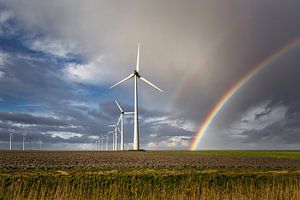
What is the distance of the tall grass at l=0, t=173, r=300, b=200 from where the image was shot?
28.6 meters

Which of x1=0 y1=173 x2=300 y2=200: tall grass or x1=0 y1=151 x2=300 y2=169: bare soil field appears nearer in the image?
x1=0 y1=173 x2=300 y2=200: tall grass

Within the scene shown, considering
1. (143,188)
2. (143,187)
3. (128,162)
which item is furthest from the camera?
(128,162)

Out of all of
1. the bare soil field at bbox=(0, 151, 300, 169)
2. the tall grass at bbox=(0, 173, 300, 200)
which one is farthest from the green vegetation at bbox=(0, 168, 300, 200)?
the bare soil field at bbox=(0, 151, 300, 169)

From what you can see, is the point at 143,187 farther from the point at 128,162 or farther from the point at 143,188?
the point at 128,162

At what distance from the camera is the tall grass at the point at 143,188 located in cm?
2856

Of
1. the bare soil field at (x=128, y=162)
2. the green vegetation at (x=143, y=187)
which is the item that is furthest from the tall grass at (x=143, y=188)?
the bare soil field at (x=128, y=162)

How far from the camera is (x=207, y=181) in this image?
31.8 m

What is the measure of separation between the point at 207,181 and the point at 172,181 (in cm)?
279

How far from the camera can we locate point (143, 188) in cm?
3005

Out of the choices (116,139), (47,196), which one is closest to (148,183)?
(47,196)

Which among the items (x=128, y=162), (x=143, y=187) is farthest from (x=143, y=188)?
(x=128, y=162)

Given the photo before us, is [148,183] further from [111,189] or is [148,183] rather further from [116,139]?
[116,139]

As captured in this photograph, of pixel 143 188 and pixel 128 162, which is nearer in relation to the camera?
pixel 143 188

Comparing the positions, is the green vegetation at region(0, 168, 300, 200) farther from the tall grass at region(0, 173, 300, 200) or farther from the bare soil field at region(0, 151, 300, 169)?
the bare soil field at region(0, 151, 300, 169)
